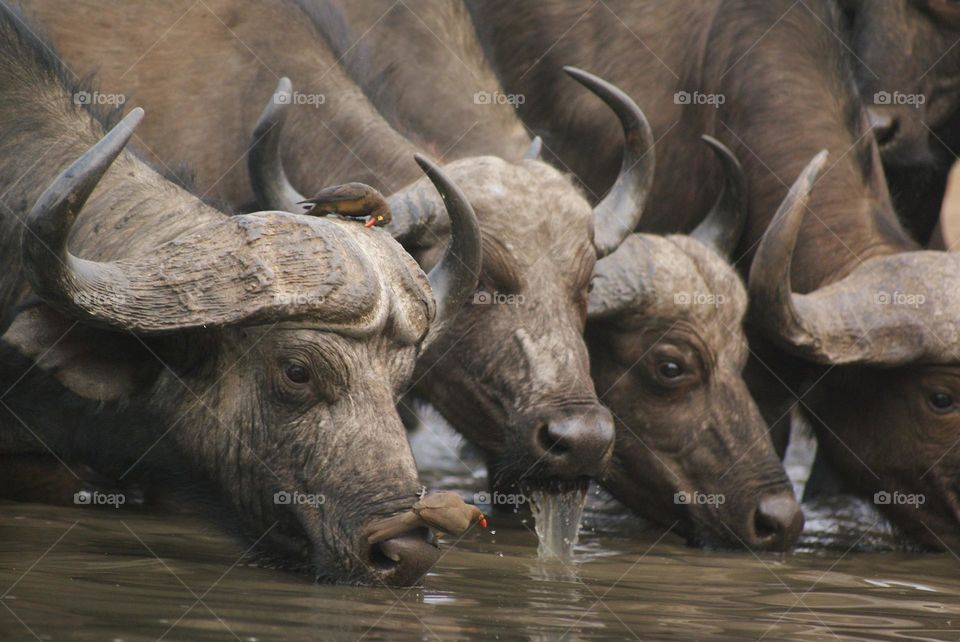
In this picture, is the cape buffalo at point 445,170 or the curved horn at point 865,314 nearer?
the cape buffalo at point 445,170

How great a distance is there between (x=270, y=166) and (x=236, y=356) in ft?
5.40

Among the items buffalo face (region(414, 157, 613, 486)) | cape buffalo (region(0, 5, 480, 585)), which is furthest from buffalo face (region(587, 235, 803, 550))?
cape buffalo (region(0, 5, 480, 585))

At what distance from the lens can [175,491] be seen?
5.96 m

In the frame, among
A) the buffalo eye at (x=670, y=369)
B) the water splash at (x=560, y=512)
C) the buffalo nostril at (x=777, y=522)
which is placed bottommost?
the buffalo nostril at (x=777, y=522)

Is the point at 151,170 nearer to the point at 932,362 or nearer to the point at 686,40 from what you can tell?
the point at 932,362

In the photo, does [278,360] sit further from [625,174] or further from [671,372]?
[625,174]

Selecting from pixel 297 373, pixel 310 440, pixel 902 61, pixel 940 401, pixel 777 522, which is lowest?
pixel 777 522

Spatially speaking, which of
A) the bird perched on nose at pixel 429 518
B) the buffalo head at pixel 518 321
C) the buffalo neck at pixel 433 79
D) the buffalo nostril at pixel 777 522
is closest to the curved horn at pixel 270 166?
the buffalo head at pixel 518 321

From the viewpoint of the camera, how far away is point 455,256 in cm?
623

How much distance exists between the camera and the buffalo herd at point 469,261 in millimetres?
5477

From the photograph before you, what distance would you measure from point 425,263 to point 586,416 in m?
1.06

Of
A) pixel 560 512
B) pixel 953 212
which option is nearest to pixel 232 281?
pixel 560 512

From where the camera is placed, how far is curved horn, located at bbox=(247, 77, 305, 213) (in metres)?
6.97

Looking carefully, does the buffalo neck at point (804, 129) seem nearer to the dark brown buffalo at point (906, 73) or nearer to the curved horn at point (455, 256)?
the dark brown buffalo at point (906, 73)
